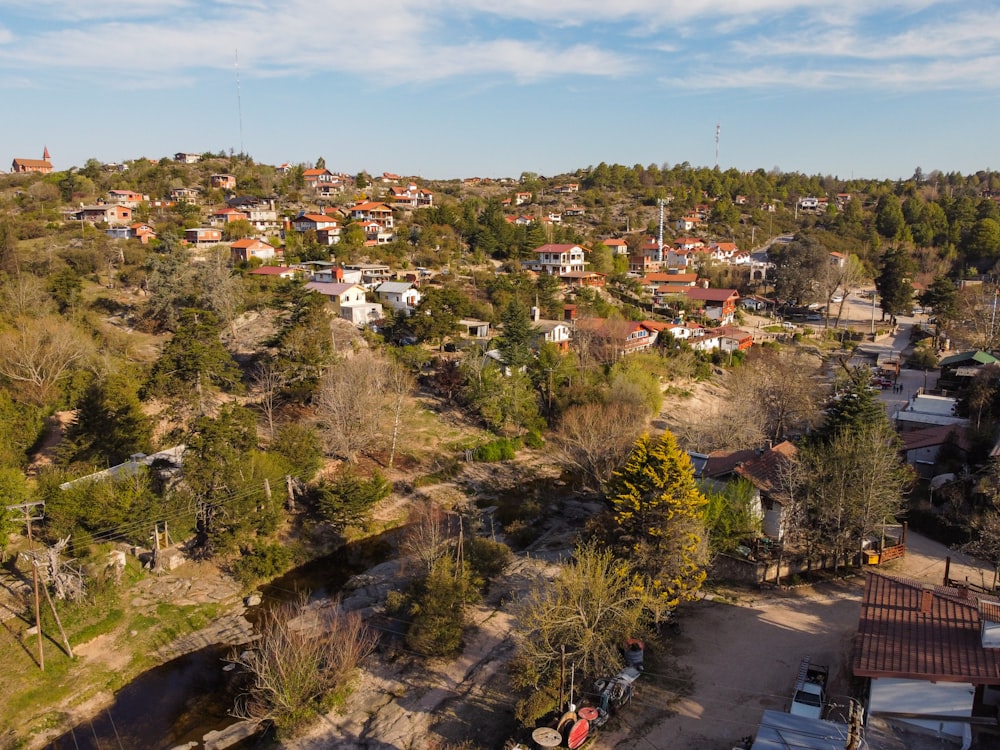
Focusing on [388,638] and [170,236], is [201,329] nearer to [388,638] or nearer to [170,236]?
[388,638]

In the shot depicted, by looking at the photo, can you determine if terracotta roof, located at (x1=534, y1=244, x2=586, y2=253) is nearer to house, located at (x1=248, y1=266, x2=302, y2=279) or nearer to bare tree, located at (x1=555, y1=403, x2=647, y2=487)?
house, located at (x1=248, y1=266, x2=302, y2=279)

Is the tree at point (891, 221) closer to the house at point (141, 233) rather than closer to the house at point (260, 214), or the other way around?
the house at point (260, 214)

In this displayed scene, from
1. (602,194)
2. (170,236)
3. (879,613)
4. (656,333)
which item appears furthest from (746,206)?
(879,613)

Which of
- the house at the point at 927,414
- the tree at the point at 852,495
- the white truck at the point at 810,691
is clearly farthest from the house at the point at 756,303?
the white truck at the point at 810,691

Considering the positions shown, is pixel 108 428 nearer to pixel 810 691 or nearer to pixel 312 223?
pixel 810 691

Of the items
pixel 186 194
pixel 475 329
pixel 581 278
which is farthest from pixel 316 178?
pixel 475 329

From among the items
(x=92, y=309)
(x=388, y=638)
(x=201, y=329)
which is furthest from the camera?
(x=92, y=309)
